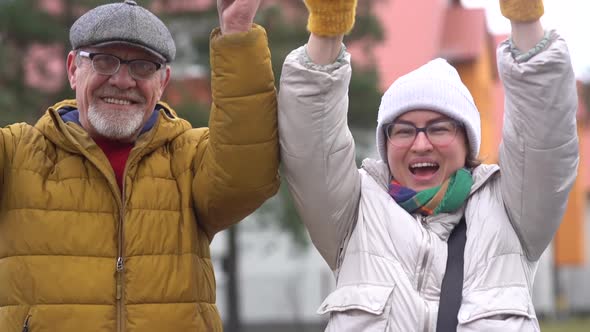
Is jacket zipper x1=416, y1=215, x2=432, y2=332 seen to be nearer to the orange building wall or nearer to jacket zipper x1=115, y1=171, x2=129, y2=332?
jacket zipper x1=115, y1=171, x2=129, y2=332

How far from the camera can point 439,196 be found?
11.8 feet

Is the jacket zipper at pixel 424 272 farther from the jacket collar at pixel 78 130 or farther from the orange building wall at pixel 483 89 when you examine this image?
the orange building wall at pixel 483 89

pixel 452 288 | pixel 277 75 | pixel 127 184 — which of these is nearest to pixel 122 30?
pixel 127 184

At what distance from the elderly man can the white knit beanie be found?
0.40 metres

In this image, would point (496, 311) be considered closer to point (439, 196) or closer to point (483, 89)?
point (439, 196)

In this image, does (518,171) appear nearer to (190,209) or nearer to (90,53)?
(190,209)

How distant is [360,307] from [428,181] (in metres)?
0.50

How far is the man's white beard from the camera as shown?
376 centimetres

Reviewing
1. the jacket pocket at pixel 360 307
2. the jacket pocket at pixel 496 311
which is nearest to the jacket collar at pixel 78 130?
the jacket pocket at pixel 360 307

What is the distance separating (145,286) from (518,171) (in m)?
1.28

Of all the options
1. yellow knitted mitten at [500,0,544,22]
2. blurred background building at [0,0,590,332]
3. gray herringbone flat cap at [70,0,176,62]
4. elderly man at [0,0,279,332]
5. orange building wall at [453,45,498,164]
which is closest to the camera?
yellow knitted mitten at [500,0,544,22]

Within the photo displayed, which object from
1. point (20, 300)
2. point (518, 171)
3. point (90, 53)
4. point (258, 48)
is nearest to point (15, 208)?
point (20, 300)

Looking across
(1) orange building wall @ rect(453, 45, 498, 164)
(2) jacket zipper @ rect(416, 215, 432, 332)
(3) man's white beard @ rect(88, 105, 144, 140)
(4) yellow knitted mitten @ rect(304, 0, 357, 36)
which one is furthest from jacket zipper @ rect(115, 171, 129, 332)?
(1) orange building wall @ rect(453, 45, 498, 164)

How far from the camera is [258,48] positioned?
3.54 meters
